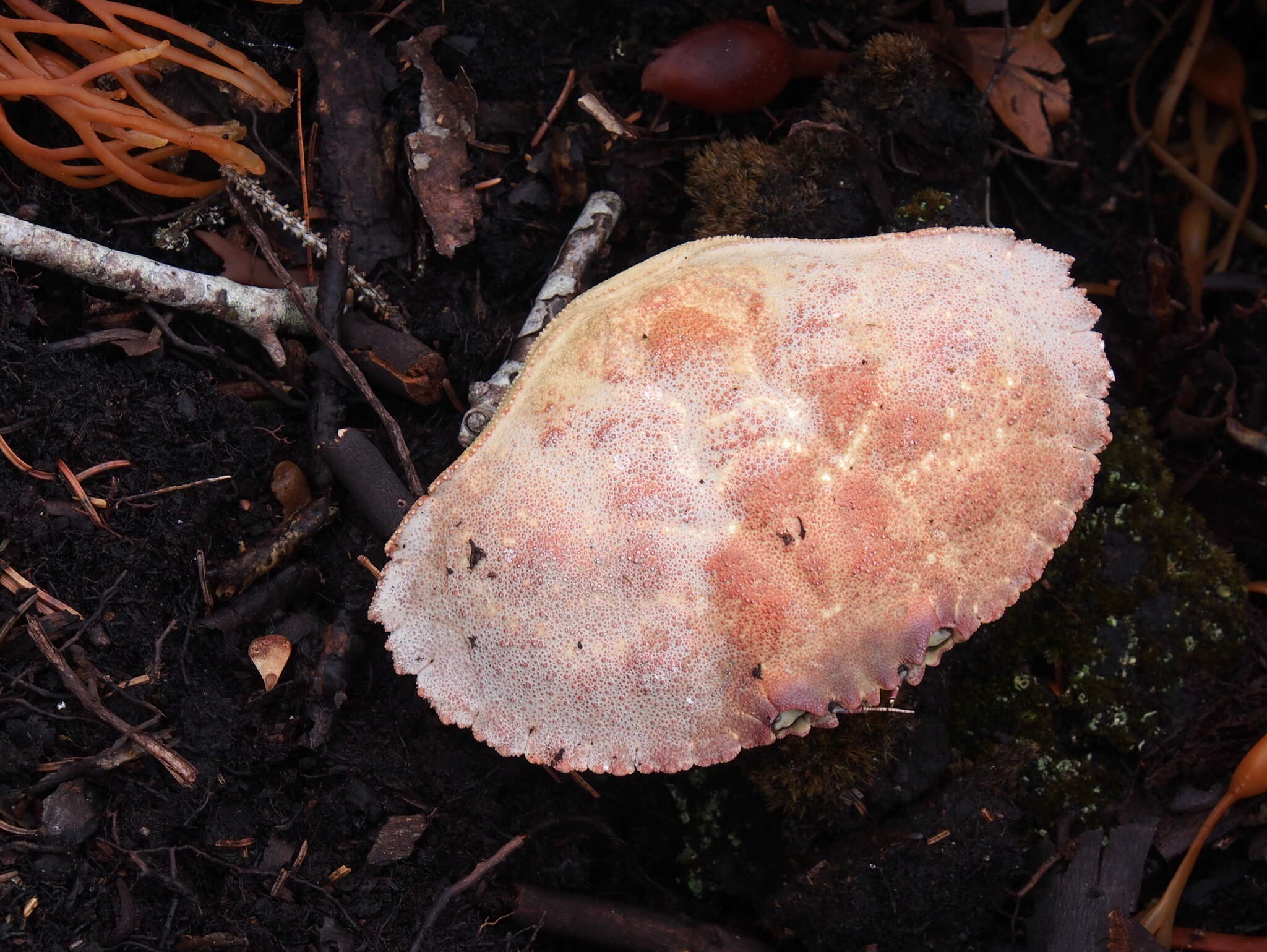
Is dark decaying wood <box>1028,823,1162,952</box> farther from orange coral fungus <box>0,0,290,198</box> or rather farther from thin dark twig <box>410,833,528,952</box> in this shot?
orange coral fungus <box>0,0,290,198</box>

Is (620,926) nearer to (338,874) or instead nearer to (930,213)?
(338,874)

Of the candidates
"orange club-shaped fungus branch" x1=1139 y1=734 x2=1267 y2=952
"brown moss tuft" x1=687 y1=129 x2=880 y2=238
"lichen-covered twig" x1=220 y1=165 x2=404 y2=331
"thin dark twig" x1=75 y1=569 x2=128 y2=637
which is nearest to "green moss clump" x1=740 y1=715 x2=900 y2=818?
"orange club-shaped fungus branch" x1=1139 y1=734 x2=1267 y2=952

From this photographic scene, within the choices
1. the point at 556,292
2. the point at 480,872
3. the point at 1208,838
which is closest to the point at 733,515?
the point at 556,292

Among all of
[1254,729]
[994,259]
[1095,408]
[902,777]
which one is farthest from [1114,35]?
[902,777]

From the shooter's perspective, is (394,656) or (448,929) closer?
(394,656)

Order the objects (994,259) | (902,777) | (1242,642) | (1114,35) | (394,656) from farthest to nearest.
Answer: (1114,35)
(1242,642)
(902,777)
(994,259)
(394,656)

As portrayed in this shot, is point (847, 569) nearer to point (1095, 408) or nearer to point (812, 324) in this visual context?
point (812, 324)

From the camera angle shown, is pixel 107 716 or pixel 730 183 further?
pixel 730 183
